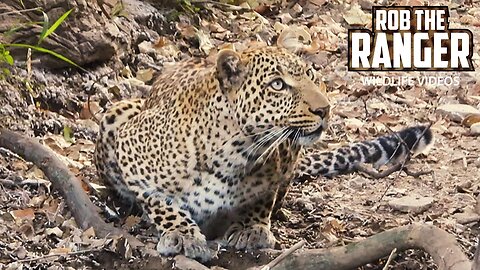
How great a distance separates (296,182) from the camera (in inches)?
269

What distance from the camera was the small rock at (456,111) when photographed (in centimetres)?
779

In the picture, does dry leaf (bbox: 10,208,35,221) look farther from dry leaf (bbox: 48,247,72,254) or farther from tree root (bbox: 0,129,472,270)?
dry leaf (bbox: 48,247,72,254)

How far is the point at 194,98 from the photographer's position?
19.3ft

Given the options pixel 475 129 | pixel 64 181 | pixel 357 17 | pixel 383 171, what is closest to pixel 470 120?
pixel 475 129

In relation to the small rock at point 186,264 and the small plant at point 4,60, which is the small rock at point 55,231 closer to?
the small rock at point 186,264

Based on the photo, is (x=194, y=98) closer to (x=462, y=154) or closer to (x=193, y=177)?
(x=193, y=177)

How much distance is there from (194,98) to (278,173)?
641 mm

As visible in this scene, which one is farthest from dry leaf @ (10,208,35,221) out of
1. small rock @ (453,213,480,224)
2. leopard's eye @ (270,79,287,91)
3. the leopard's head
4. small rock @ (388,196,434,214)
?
small rock @ (453,213,480,224)

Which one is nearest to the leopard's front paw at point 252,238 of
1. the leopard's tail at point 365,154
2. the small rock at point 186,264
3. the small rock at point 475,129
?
the small rock at point 186,264

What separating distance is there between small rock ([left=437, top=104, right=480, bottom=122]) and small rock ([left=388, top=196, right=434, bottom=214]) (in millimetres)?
1478

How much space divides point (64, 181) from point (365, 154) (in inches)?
77.3

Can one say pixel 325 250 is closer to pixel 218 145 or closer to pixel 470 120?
pixel 218 145

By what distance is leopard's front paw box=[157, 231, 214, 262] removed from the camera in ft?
18.5

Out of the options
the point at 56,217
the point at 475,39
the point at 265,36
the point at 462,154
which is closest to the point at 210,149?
the point at 56,217
